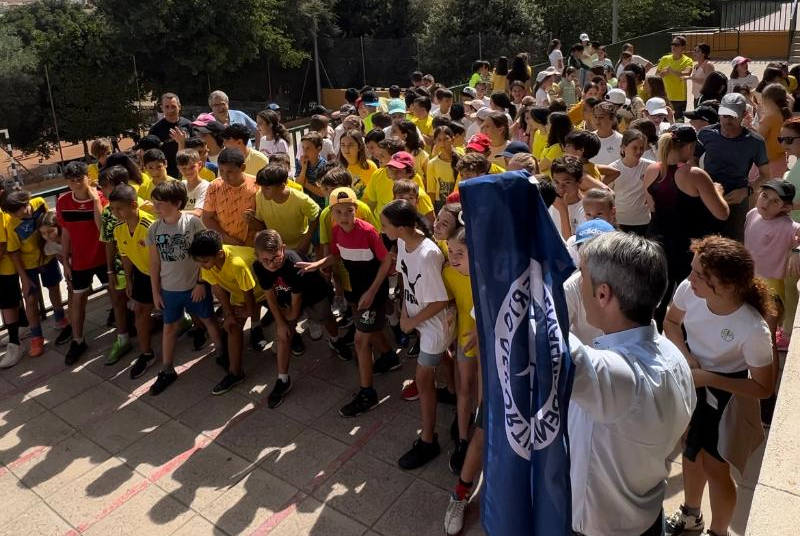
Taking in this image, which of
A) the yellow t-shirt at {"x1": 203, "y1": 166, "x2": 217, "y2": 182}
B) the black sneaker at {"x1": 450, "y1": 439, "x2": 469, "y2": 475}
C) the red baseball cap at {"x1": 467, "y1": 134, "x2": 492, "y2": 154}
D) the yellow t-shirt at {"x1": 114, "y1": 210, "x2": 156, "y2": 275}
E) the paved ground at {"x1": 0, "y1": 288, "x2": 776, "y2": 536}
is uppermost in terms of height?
the red baseball cap at {"x1": 467, "y1": 134, "x2": 492, "y2": 154}

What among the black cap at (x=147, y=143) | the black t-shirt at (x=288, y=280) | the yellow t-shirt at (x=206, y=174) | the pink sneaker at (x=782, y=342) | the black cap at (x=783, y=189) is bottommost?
the pink sneaker at (x=782, y=342)

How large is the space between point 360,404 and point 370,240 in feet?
4.16

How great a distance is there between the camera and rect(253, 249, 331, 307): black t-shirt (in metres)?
5.32

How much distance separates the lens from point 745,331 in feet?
10.2

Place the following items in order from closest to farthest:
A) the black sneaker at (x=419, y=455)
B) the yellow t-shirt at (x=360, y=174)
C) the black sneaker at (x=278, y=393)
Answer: the black sneaker at (x=419, y=455), the black sneaker at (x=278, y=393), the yellow t-shirt at (x=360, y=174)

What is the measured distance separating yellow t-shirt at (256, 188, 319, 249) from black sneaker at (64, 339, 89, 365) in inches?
91.4

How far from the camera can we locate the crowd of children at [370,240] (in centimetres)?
428

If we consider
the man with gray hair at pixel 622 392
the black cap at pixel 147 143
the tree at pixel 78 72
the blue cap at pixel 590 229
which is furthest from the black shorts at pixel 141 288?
the tree at pixel 78 72

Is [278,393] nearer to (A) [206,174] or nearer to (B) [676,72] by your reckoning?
(A) [206,174]

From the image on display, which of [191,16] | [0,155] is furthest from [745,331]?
[0,155]

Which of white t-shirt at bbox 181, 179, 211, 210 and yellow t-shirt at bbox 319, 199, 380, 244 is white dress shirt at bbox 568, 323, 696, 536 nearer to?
yellow t-shirt at bbox 319, 199, 380, 244

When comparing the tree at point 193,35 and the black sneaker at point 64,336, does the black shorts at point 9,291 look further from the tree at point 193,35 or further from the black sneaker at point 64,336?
the tree at point 193,35

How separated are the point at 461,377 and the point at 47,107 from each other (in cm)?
3021

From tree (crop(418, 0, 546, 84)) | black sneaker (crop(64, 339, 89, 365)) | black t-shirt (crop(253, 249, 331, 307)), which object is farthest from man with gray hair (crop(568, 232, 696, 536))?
tree (crop(418, 0, 546, 84))
